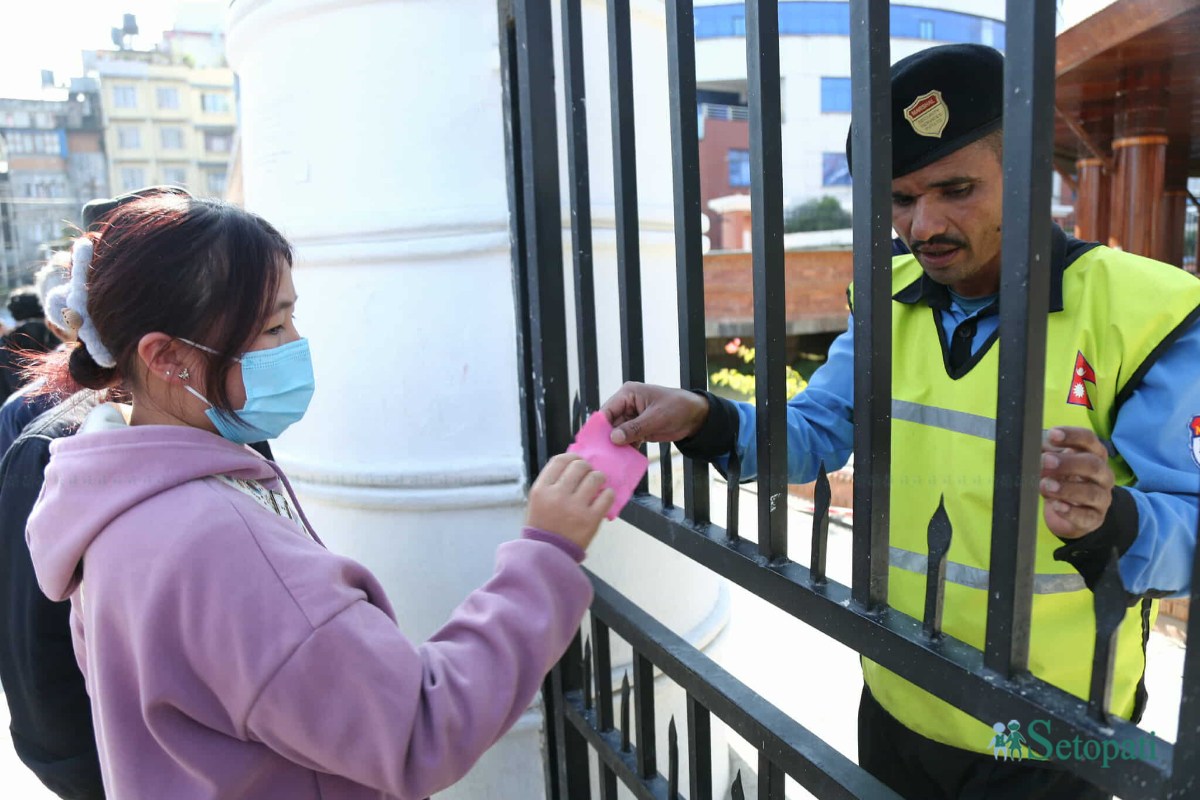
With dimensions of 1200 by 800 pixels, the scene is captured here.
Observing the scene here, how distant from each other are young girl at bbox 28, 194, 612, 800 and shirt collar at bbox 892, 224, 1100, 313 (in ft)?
2.17

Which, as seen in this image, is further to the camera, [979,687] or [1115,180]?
[1115,180]

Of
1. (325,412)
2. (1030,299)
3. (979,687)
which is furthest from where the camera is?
(325,412)

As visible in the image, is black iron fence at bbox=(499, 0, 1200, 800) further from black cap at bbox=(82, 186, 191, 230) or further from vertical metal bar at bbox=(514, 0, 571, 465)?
black cap at bbox=(82, 186, 191, 230)

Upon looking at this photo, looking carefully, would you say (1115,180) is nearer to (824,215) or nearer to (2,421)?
(2,421)

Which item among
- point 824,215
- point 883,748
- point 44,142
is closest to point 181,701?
point 883,748

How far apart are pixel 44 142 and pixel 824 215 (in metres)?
51.4

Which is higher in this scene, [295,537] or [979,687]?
[295,537]

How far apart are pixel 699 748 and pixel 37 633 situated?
1.24m

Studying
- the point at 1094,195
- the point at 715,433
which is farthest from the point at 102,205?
the point at 1094,195

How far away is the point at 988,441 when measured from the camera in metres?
1.25

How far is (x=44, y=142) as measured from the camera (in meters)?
53.2

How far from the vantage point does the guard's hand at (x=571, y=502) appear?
1.10m

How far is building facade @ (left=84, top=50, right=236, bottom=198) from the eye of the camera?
168 feet

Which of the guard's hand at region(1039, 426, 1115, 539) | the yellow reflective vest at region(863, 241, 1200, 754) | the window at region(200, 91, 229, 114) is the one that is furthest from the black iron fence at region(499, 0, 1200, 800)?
the window at region(200, 91, 229, 114)
